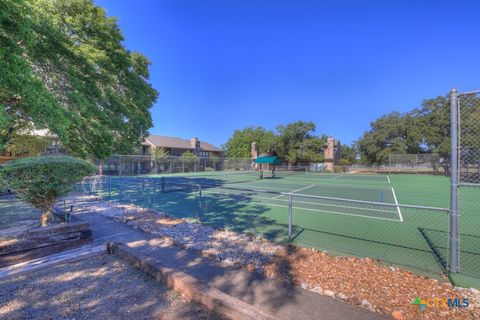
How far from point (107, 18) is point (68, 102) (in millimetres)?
6280

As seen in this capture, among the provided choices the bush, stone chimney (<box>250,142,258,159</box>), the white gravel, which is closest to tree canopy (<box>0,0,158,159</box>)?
the bush

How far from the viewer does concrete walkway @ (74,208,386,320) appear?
9.80ft

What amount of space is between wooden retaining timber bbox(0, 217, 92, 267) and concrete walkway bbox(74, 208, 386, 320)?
49 centimetres

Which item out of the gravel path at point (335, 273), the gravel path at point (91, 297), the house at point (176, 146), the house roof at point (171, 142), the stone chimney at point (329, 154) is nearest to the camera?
the gravel path at point (91, 297)

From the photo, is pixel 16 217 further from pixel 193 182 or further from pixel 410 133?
pixel 410 133

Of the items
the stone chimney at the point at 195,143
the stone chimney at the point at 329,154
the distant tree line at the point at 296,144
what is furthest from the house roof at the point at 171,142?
the stone chimney at the point at 329,154

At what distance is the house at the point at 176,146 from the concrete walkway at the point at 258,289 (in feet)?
133

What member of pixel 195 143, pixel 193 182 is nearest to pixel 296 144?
pixel 195 143

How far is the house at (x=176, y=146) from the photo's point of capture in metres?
43.8

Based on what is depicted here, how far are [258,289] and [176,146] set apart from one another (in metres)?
47.1

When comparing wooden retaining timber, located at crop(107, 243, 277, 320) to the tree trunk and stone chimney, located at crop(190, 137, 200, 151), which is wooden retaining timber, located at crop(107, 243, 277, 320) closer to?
the tree trunk

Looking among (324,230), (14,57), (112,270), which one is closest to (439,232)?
(324,230)

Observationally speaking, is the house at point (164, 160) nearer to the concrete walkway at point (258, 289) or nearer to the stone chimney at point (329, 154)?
the stone chimney at point (329, 154)

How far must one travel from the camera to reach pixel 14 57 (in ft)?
15.6
